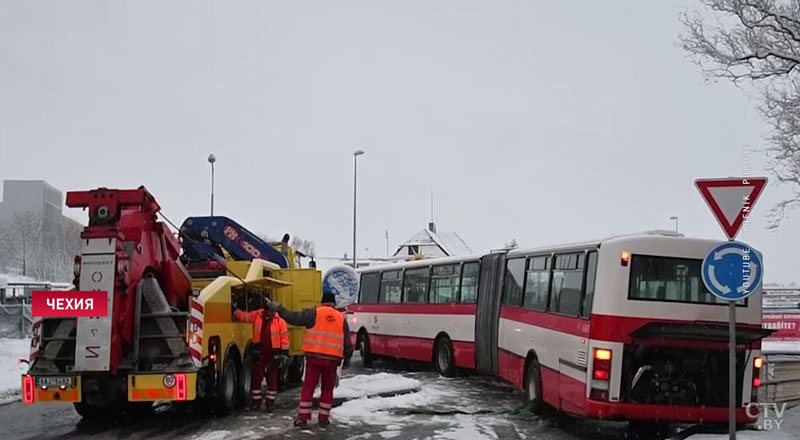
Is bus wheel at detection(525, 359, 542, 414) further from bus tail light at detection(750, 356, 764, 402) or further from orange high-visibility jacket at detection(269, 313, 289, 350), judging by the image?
orange high-visibility jacket at detection(269, 313, 289, 350)

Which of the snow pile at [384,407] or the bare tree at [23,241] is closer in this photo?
the snow pile at [384,407]

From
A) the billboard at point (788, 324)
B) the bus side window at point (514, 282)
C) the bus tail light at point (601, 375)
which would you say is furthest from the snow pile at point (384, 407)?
the billboard at point (788, 324)

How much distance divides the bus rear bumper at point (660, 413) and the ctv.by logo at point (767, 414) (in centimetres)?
4

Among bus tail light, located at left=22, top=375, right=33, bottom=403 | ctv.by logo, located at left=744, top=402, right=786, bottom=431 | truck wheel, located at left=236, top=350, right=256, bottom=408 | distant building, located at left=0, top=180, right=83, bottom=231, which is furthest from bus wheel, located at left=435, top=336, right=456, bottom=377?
distant building, located at left=0, top=180, right=83, bottom=231

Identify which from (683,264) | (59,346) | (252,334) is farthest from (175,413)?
(683,264)

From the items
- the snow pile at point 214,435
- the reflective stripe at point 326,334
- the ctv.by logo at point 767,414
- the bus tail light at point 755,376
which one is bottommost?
the snow pile at point 214,435

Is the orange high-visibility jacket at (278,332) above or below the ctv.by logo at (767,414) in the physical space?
above

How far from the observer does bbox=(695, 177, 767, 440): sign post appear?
8672 mm

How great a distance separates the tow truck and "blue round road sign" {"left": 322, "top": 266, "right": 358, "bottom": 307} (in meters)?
10.3

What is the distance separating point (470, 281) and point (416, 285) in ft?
9.49

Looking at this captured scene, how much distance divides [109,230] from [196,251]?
443 cm

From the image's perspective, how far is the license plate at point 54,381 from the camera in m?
10.9

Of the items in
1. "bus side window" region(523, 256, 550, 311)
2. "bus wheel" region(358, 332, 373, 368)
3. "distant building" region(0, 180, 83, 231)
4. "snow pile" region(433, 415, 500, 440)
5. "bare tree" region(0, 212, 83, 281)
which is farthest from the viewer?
"distant building" region(0, 180, 83, 231)

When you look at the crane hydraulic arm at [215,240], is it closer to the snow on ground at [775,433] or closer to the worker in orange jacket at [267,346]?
the worker in orange jacket at [267,346]
